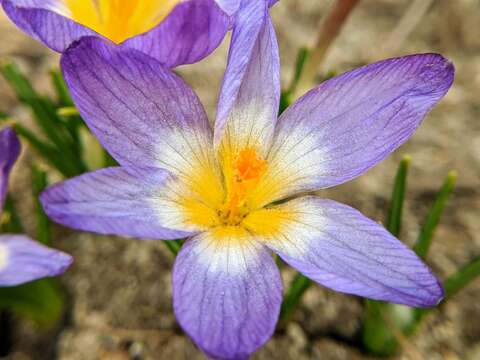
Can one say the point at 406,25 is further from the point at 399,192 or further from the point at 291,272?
the point at 399,192

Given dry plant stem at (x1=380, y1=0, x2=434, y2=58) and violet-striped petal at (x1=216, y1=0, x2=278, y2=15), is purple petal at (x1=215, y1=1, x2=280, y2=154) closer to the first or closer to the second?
violet-striped petal at (x1=216, y1=0, x2=278, y2=15)

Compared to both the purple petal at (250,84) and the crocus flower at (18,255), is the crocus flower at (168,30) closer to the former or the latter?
the purple petal at (250,84)

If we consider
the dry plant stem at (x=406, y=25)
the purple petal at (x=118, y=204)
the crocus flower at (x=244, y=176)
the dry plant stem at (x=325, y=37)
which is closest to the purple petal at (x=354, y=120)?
the crocus flower at (x=244, y=176)

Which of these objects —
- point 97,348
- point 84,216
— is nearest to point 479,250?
point 97,348

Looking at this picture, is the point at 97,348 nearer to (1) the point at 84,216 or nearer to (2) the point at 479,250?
(1) the point at 84,216

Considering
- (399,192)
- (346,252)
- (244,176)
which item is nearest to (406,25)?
(399,192)

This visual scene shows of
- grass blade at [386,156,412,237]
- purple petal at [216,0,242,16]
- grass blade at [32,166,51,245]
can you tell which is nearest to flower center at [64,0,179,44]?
purple petal at [216,0,242,16]
